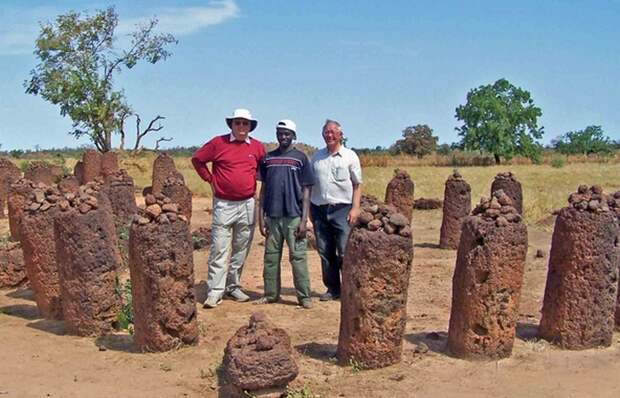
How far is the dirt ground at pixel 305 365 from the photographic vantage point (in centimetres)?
595

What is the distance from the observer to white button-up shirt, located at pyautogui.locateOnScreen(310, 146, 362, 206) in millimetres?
8367

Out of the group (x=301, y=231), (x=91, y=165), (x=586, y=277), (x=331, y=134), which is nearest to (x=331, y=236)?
(x=301, y=231)

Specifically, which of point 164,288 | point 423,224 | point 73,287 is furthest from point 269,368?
point 423,224

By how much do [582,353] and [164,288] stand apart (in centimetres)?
350

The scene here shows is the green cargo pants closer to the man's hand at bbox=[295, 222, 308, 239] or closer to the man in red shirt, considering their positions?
the man's hand at bbox=[295, 222, 308, 239]

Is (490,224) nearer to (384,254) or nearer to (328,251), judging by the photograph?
(384,254)

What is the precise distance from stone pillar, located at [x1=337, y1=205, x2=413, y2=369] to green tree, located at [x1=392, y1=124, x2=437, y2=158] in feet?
156

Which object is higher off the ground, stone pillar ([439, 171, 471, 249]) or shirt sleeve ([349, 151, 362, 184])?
shirt sleeve ([349, 151, 362, 184])

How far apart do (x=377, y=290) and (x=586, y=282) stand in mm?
1888

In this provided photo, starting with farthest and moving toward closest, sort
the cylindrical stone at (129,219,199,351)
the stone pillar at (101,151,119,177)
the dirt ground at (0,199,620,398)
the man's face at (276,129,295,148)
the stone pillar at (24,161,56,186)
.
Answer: the stone pillar at (101,151,119,177)
the stone pillar at (24,161,56,186)
the man's face at (276,129,295,148)
the cylindrical stone at (129,219,199,351)
the dirt ground at (0,199,620,398)

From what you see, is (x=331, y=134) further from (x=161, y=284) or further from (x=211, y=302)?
(x=161, y=284)

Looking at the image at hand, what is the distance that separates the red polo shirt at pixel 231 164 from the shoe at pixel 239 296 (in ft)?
3.59

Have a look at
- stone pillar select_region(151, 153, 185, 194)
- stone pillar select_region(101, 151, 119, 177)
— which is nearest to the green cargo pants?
stone pillar select_region(151, 153, 185, 194)

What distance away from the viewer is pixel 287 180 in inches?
327
